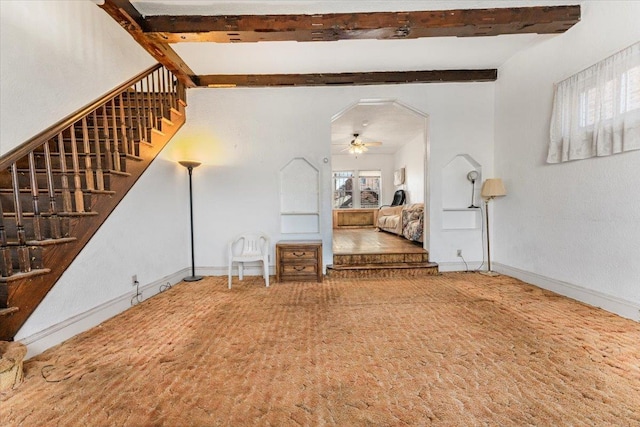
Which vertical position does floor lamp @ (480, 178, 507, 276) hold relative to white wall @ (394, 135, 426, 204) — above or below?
below

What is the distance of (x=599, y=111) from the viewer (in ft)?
8.54

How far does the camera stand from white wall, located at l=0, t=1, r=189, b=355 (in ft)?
6.43

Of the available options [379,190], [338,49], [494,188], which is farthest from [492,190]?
[379,190]

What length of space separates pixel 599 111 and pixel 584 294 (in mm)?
1778

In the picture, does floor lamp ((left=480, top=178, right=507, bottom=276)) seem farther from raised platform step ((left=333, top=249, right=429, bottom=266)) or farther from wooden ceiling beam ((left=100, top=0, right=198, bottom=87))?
wooden ceiling beam ((left=100, top=0, right=198, bottom=87))

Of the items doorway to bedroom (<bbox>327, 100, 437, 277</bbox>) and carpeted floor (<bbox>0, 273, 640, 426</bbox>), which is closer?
carpeted floor (<bbox>0, 273, 640, 426</bbox>)

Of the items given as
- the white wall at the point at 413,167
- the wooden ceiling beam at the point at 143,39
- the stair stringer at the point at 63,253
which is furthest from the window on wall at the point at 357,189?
the stair stringer at the point at 63,253

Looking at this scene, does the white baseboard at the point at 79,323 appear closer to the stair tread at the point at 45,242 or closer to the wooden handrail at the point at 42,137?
the stair tread at the point at 45,242

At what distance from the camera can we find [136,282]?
9.92 ft

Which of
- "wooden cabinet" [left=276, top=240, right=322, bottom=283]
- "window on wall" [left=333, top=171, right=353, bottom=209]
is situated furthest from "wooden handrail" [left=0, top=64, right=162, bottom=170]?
"window on wall" [left=333, top=171, right=353, bottom=209]

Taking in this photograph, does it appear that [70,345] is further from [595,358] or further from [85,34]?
[595,358]

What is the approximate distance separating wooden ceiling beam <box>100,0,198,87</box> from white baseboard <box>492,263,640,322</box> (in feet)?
16.8

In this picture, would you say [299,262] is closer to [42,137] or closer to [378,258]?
[378,258]

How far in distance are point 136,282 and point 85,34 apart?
2448mm
